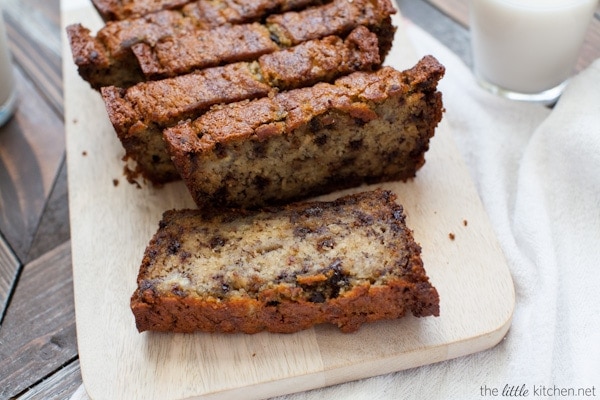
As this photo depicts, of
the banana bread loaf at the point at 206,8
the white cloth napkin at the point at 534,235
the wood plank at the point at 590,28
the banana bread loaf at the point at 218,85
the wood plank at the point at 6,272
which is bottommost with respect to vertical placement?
the white cloth napkin at the point at 534,235

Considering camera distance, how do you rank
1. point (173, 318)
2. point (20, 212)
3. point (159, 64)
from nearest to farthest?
point (173, 318) → point (159, 64) → point (20, 212)

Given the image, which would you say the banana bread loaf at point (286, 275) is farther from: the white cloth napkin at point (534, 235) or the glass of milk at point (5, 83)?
the glass of milk at point (5, 83)

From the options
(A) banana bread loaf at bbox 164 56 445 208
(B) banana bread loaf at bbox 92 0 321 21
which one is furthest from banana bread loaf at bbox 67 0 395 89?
(A) banana bread loaf at bbox 164 56 445 208

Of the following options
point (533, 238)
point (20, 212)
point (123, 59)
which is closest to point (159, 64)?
point (123, 59)

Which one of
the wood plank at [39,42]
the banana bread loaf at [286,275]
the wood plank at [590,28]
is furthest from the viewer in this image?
the wood plank at [39,42]

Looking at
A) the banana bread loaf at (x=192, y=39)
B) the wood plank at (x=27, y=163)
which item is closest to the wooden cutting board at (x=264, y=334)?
the wood plank at (x=27, y=163)

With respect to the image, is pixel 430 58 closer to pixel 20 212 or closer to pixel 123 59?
pixel 123 59

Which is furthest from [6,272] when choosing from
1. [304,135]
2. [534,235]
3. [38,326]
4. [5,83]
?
[534,235]
